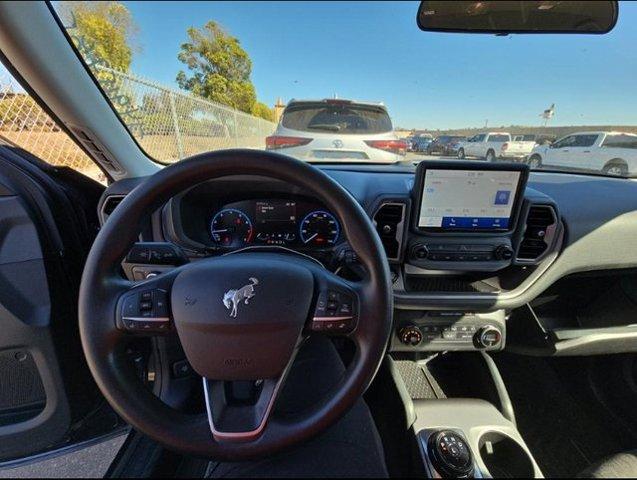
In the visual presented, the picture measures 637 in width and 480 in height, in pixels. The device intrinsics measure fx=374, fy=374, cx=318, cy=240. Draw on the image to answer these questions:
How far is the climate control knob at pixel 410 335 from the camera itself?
191 centimetres

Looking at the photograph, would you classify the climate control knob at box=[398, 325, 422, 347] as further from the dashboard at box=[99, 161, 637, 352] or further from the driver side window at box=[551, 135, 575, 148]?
the driver side window at box=[551, 135, 575, 148]

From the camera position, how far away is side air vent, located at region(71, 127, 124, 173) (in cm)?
167

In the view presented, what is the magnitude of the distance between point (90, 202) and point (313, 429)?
1658mm

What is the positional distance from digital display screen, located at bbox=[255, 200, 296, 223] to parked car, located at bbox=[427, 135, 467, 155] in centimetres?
81

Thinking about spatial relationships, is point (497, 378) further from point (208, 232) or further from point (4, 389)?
point (4, 389)

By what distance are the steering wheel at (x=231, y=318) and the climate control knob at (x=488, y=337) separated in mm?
1103

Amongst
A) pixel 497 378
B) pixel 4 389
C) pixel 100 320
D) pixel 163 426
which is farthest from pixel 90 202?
pixel 497 378

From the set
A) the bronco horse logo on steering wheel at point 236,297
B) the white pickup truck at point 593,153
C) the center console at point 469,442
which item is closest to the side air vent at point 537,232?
the white pickup truck at point 593,153

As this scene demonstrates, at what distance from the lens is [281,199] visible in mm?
1784

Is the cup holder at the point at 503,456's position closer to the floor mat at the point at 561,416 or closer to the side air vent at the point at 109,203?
the floor mat at the point at 561,416

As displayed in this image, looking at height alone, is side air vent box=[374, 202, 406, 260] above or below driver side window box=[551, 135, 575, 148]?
below

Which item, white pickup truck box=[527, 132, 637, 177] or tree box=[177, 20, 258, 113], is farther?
white pickup truck box=[527, 132, 637, 177]

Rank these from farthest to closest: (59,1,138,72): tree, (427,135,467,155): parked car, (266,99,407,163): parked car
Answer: (266,99,407,163): parked car
(427,135,467,155): parked car
(59,1,138,72): tree

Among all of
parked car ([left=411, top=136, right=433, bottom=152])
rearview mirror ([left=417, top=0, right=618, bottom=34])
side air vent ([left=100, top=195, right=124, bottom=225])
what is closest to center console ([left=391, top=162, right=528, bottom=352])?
parked car ([left=411, top=136, right=433, bottom=152])
